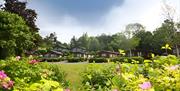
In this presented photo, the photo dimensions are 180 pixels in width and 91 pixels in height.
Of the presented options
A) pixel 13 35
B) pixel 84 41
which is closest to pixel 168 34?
pixel 13 35

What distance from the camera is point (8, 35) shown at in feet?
133

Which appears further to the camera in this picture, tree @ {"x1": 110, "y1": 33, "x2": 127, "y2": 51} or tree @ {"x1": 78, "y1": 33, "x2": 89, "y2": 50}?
tree @ {"x1": 78, "y1": 33, "x2": 89, "y2": 50}

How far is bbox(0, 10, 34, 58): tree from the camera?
131 feet

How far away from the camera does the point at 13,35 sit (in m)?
40.5

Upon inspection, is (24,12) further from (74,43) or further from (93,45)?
(74,43)

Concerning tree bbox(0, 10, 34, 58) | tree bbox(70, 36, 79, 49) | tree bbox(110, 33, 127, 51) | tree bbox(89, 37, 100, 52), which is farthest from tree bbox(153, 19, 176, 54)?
tree bbox(70, 36, 79, 49)

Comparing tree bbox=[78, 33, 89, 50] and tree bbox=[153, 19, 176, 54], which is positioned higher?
tree bbox=[78, 33, 89, 50]

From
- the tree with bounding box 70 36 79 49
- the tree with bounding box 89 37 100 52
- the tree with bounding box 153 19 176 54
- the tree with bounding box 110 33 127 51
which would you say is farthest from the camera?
the tree with bounding box 70 36 79 49

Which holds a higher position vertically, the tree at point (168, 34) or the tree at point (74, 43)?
the tree at point (74, 43)

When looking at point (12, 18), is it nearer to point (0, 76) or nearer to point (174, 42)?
point (174, 42)

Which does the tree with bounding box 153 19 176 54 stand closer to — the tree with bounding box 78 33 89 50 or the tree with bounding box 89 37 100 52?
the tree with bounding box 89 37 100 52

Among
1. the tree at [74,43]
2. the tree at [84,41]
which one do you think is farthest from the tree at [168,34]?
the tree at [74,43]

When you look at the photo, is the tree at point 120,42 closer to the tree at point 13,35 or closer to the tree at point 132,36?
the tree at point 132,36

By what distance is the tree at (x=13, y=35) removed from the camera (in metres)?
40.0
